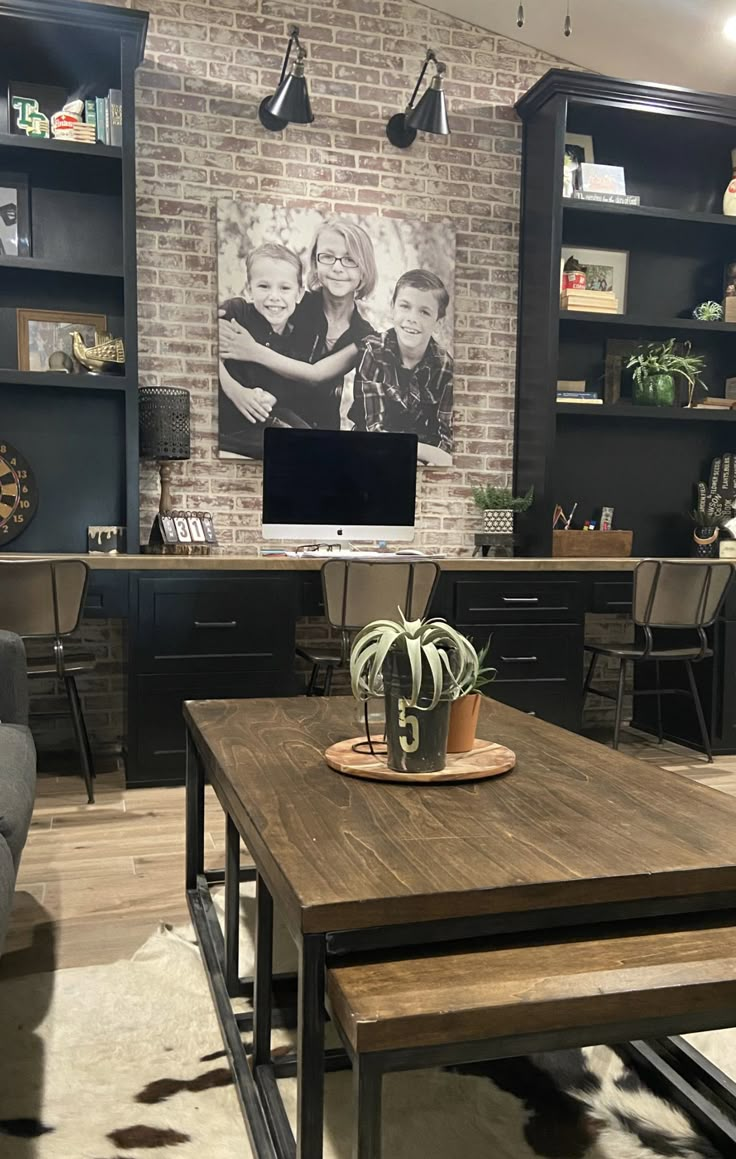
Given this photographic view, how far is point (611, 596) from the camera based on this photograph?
392cm

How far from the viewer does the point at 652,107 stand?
4.13m

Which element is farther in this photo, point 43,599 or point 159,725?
point 159,725

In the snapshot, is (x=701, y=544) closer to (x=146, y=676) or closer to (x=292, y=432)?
(x=292, y=432)

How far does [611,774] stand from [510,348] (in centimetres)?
315

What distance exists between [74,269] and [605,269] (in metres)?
2.34

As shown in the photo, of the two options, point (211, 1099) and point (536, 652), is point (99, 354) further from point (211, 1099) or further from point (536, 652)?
point (211, 1099)

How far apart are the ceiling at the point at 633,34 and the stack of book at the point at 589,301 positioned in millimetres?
1052

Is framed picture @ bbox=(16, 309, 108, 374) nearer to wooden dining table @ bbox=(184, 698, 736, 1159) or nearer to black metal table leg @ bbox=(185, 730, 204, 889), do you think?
black metal table leg @ bbox=(185, 730, 204, 889)

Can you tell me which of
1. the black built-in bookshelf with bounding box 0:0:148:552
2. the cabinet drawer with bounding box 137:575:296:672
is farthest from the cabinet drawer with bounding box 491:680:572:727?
the black built-in bookshelf with bounding box 0:0:148:552

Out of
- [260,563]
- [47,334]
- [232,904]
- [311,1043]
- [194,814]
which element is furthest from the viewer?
[47,334]

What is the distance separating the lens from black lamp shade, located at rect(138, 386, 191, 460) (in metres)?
3.72

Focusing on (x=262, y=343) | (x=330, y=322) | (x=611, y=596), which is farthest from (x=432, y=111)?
(x=611, y=596)

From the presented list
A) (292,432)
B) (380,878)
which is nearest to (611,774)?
(380,878)

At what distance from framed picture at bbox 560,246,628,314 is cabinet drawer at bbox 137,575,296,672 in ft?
6.75
